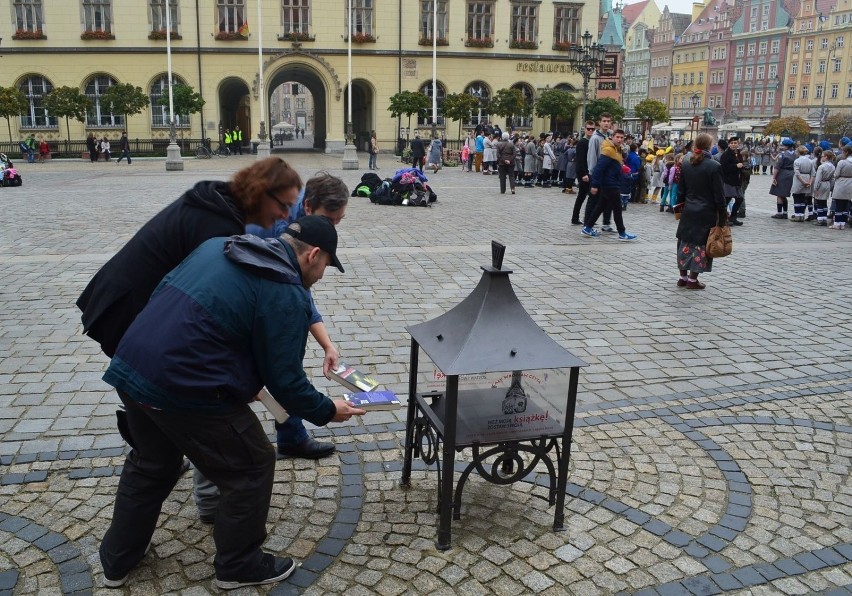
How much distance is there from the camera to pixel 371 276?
9.80m

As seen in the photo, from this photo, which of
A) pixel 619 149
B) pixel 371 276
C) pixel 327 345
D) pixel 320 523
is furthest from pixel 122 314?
pixel 619 149

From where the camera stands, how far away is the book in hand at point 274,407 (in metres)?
3.32

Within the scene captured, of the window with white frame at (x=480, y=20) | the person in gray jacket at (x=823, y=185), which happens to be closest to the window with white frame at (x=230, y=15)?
the window with white frame at (x=480, y=20)

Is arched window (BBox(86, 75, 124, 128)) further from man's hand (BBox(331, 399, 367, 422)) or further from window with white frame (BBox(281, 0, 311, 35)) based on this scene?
man's hand (BBox(331, 399, 367, 422))

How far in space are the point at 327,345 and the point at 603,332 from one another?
13.3 ft

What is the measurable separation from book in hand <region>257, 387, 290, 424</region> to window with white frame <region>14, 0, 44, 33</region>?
146 feet

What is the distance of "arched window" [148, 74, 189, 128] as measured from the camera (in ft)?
137

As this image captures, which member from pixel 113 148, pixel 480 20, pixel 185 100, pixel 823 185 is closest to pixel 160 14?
pixel 185 100

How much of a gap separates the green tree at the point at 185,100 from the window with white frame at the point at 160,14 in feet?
13.9

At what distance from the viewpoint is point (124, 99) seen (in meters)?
38.2

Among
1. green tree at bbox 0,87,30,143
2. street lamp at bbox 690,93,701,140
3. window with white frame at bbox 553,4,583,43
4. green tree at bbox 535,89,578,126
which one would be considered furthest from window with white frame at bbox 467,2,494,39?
green tree at bbox 0,87,30,143

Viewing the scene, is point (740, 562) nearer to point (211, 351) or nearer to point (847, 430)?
point (847, 430)

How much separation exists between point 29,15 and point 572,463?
45057 millimetres

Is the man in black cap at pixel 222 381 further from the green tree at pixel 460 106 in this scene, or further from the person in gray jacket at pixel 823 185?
the green tree at pixel 460 106
